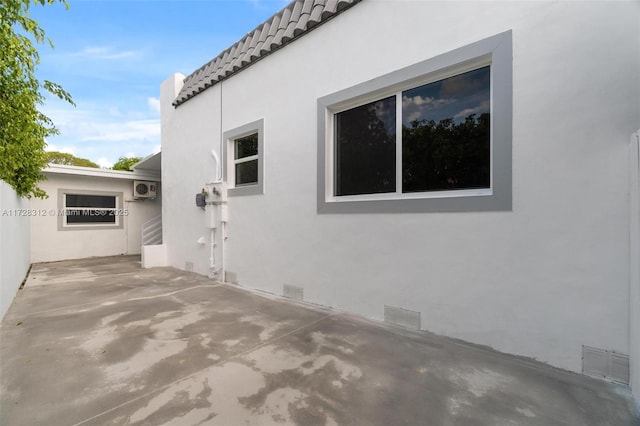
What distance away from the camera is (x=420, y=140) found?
3.16 m

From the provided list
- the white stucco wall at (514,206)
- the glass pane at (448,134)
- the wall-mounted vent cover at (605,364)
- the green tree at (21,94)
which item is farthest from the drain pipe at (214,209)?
the wall-mounted vent cover at (605,364)

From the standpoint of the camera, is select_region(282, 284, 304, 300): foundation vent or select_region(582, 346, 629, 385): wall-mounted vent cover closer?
select_region(582, 346, 629, 385): wall-mounted vent cover

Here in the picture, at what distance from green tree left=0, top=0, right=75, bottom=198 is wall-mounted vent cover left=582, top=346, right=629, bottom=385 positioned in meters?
5.53

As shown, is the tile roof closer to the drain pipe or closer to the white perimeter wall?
the drain pipe

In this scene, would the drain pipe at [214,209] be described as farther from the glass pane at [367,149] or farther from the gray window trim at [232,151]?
the glass pane at [367,149]

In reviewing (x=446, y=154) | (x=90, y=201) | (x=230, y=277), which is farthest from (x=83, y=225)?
(x=446, y=154)

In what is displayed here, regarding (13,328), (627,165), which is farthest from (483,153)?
(13,328)

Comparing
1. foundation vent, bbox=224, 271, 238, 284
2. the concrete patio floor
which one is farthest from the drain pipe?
the concrete patio floor

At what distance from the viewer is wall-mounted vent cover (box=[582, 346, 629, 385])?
2.02m

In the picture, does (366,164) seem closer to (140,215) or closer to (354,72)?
(354,72)

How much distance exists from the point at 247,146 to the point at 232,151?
1.48 ft

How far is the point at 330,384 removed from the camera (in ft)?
6.61

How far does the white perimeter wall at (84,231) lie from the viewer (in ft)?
27.8

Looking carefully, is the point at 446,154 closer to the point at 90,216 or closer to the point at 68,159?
the point at 90,216
